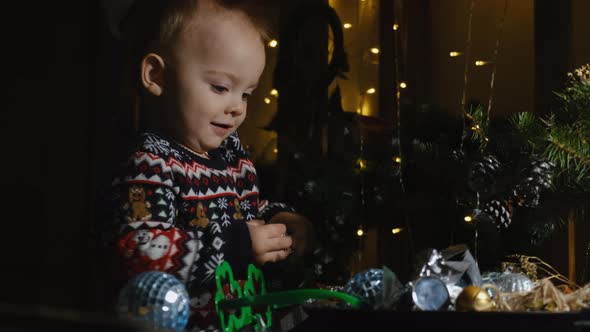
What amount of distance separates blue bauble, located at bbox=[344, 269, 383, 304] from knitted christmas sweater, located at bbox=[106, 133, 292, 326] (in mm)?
214

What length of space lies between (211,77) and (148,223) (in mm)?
258

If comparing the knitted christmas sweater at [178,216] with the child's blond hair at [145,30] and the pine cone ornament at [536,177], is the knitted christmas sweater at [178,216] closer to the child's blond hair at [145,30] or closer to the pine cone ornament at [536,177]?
the child's blond hair at [145,30]

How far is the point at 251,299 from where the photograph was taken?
0.99 meters

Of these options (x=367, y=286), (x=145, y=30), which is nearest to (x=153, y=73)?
(x=145, y=30)

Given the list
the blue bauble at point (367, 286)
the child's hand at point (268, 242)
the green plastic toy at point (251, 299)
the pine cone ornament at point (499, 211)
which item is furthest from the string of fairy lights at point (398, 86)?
the blue bauble at point (367, 286)

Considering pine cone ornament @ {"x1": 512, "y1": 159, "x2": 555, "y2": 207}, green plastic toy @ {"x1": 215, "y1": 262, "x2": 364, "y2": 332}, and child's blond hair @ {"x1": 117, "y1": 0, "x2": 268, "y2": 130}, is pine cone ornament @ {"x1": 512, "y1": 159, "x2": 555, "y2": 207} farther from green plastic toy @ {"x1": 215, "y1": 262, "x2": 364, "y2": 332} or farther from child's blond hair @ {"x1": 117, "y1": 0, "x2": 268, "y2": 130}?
child's blond hair @ {"x1": 117, "y1": 0, "x2": 268, "y2": 130}

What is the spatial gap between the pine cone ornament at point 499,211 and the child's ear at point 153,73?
659 millimetres

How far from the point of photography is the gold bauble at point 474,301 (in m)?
0.87

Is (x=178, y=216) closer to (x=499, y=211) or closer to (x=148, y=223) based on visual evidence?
(x=148, y=223)

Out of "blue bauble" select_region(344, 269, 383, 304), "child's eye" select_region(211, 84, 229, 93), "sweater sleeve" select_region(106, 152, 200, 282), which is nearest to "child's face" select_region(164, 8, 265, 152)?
"child's eye" select_region(211, 84, 229, 93)

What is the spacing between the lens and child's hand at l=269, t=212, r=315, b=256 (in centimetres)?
136

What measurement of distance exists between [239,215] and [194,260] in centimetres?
16

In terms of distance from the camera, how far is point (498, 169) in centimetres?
143

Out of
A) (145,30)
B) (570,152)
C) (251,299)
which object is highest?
(145,30)
